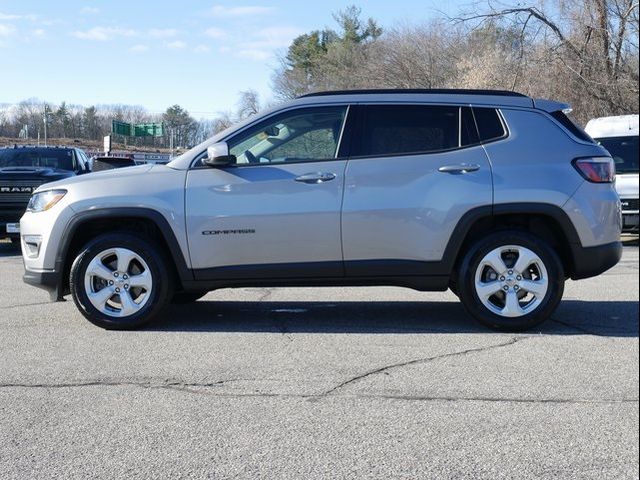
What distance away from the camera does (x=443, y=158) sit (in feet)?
19.9

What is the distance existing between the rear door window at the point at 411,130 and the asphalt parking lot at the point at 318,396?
1576mm

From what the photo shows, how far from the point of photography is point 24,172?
13.2 meters

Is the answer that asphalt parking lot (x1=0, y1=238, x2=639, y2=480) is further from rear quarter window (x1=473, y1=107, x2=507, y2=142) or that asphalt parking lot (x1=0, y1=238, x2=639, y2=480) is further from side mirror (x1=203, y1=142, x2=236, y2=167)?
rear quarter window (x1=473, y1=107, x2=507, y2=142)

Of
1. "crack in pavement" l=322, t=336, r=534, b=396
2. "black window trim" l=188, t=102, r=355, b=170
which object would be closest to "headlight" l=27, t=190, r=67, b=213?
"black window trim" l=188, t=102, r=355, b=170

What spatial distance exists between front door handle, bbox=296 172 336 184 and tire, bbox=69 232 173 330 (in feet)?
4.58

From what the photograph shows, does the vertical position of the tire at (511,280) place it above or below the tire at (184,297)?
above

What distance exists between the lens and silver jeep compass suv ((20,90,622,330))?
599 centimetres

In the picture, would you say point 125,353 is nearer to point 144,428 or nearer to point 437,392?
point 144,428

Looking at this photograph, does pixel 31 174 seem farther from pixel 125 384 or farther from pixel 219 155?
pixel 125 384

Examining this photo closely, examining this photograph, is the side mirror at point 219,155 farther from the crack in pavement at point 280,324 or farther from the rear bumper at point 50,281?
the rear bumper at point 50,281

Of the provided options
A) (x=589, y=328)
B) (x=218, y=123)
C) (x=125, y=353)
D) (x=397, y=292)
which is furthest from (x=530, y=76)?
(x=218, y=123)

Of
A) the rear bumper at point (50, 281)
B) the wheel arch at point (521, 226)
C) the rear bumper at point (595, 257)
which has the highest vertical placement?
the wheel arch at point (521, 226)

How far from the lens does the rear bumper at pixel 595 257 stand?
6.02 metres

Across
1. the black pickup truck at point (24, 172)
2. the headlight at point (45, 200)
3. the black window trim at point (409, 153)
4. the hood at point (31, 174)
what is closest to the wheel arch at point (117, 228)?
the headlight at point (45, 200)
